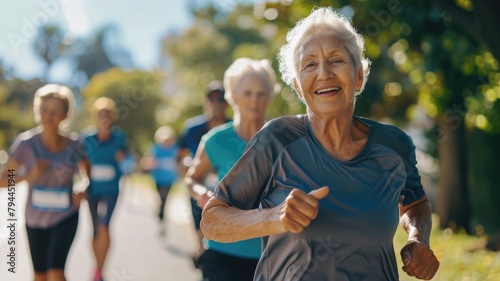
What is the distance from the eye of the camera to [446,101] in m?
12.5

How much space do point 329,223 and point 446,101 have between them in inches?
414

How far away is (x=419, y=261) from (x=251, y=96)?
8.35 feet

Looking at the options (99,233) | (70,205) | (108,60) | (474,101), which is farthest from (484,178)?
(108,60)

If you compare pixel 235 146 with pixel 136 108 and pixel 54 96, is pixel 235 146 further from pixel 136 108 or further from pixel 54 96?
pixel 136 108

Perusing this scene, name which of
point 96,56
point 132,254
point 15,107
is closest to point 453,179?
point 132,254

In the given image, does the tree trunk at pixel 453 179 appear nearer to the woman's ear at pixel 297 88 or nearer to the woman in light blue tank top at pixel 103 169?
the woman in light blue tank top at pixel 103 169

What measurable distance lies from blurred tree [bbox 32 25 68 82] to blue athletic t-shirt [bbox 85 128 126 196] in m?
61.0

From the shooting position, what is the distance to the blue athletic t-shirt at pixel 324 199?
2.36 meters

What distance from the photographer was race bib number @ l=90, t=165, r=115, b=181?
8906 mm

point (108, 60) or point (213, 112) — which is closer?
point (213, 112)

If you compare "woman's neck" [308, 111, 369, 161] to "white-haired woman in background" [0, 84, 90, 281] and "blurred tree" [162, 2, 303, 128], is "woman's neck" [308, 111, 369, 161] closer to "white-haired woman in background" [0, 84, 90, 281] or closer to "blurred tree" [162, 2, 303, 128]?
"white-haired woman in background" [0, 84, 90, 281]

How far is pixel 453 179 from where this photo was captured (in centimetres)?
1580

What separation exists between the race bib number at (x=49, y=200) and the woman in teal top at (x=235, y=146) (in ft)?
5.10

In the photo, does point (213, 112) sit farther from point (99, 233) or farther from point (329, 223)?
point (329, 223)
